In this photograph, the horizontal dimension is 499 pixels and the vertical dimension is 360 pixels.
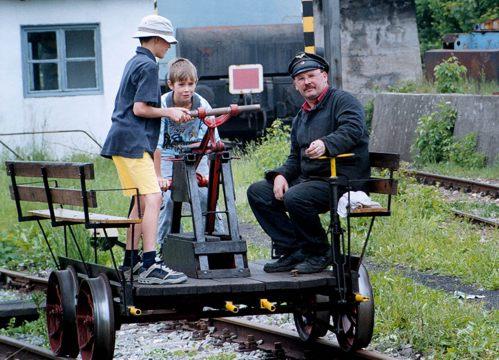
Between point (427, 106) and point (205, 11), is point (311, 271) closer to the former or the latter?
point (427, 106)

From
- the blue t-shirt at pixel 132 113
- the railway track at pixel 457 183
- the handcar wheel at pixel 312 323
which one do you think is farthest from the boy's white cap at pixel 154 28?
the railway track at pixel 457 183

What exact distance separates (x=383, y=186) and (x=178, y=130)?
1871 mm

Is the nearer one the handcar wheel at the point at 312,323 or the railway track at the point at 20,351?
the handcar wheel at the point at 312,323

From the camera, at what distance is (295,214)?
6.91m

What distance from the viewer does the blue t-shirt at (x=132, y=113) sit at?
22.7ft

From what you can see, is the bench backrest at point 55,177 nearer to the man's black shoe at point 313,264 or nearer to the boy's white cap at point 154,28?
the boy's white cap at point 154,28

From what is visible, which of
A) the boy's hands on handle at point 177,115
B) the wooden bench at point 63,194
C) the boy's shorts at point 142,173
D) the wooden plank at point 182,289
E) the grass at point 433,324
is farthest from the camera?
the grass at point 433,324

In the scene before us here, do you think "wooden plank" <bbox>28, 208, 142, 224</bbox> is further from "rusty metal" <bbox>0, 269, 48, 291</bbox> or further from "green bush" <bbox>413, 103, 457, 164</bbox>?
"green bush" <bbox>413, 103, 457, 164</bbox>

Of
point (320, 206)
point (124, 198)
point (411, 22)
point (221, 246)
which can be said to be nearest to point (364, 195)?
point (320, 206)

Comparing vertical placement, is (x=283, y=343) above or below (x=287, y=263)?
below

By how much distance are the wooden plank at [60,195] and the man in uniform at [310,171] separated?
3.74 ft

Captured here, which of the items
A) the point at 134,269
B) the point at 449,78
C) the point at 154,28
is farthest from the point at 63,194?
the point at 449,78

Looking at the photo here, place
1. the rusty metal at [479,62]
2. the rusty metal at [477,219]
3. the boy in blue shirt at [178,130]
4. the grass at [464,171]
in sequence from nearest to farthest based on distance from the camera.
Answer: the boy in blue shirt at [178,130] < the rusty metal at [477,219] < the grass at [464,171] < the rusty metal at [479,62]

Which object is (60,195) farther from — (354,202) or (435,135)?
(435,135)
